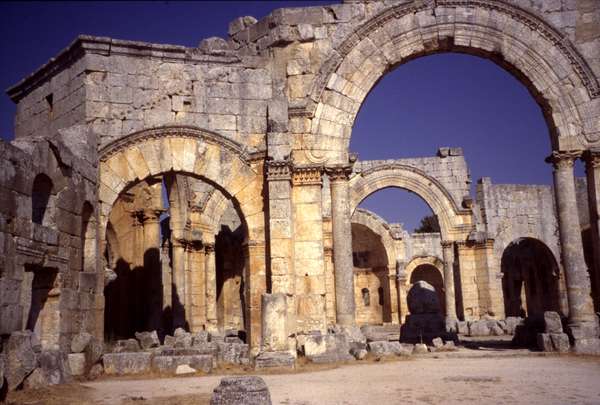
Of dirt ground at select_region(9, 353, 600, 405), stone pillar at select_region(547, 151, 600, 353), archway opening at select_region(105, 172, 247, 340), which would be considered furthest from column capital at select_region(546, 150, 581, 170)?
archway opening at select_region(105, 172, 247, 340)

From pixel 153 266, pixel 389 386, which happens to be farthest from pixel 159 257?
pixel 389 386

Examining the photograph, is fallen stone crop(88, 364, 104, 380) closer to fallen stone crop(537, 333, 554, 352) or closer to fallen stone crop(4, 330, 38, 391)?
fallen stone crop(4, 330, 38, 391)

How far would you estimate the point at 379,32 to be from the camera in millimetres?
12961

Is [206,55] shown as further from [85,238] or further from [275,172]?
[85,238]

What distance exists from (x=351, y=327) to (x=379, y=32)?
20.2 ft

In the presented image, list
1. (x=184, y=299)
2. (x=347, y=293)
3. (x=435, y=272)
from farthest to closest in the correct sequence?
(x=435, y=272)
(x=184, y=299)
(x=347, y=293)

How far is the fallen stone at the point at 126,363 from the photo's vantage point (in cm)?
984

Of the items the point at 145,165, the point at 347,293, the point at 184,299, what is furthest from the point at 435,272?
the point at 145,165

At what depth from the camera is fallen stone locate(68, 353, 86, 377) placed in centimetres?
932

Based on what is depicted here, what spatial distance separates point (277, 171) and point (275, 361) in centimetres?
350

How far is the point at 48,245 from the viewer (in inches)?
349

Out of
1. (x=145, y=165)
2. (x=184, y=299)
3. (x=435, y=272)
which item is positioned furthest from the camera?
(x=435, y=272)

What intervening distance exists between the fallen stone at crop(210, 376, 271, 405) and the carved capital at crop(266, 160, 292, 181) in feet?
20.6

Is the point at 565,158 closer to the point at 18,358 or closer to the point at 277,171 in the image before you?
the point at 277,171
